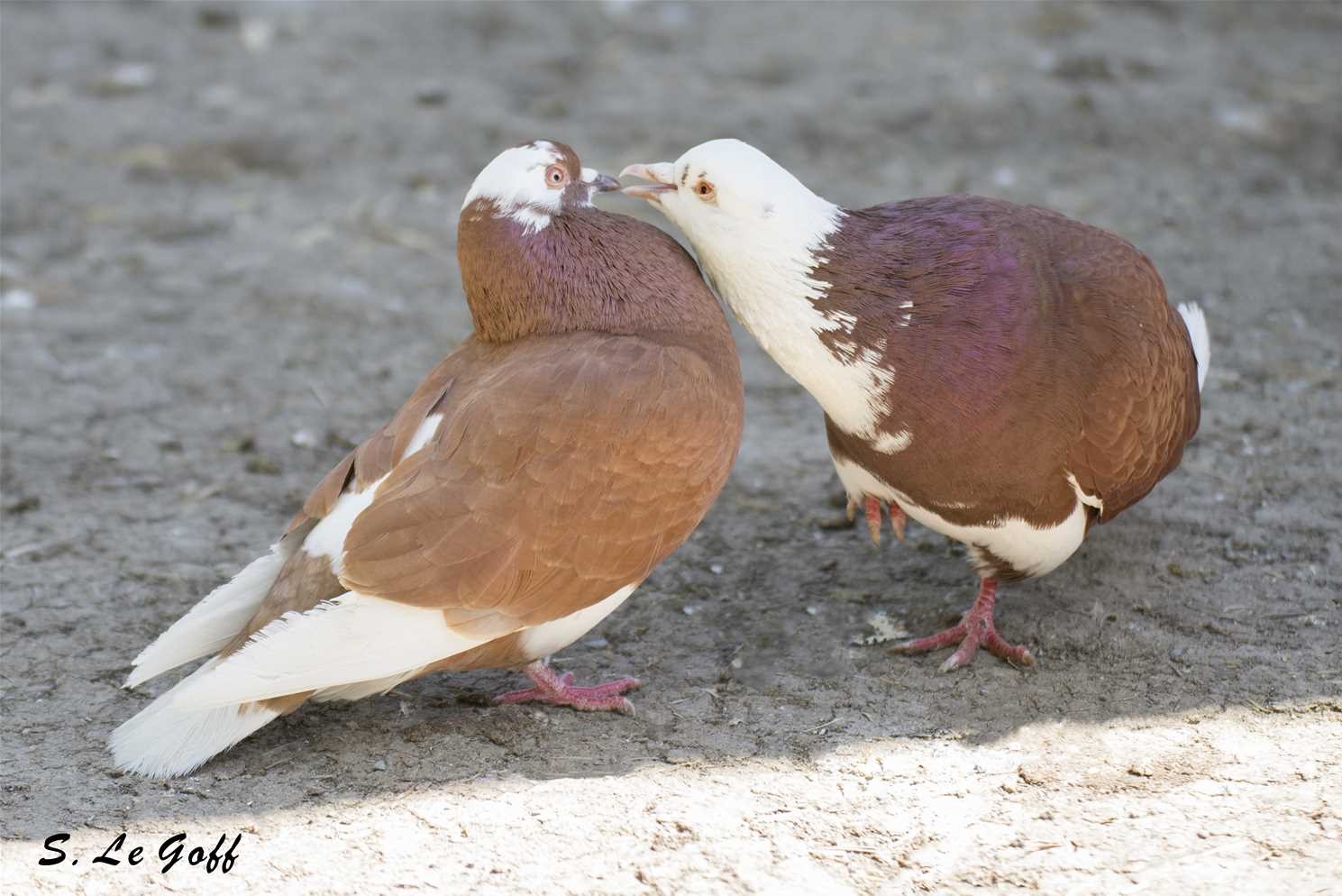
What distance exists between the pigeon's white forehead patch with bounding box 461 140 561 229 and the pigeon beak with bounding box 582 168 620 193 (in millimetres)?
120

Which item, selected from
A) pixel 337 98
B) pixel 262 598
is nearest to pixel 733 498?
pixel 262 598

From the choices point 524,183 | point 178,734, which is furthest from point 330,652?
point 524,183

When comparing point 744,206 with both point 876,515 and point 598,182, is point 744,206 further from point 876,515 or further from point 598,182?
point 876,515

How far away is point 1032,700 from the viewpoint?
300 centimetres

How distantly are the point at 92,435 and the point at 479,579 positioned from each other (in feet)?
6.80

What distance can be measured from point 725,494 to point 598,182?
1.18m

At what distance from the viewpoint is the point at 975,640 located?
3.19 m

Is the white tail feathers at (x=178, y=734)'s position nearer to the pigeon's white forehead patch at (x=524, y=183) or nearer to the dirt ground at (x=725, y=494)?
the dirt ground at (x=725, y=494)

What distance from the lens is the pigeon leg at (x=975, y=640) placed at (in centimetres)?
315

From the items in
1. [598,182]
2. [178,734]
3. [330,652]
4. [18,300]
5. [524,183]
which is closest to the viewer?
[330,652]

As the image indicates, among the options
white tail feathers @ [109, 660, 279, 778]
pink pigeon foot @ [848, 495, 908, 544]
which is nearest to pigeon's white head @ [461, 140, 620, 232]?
pink pigeon foot @ [848, 495, 908, 544]

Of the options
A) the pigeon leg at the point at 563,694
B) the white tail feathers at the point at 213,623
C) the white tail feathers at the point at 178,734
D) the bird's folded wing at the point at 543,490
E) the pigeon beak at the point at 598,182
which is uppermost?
the pigeon beak at the point at 598,182

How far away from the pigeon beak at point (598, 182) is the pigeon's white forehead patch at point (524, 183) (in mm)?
120

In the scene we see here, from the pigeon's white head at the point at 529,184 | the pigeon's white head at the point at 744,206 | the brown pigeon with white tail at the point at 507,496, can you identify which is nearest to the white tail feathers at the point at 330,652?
the brown pigeon with white tail at the point at 507,496
